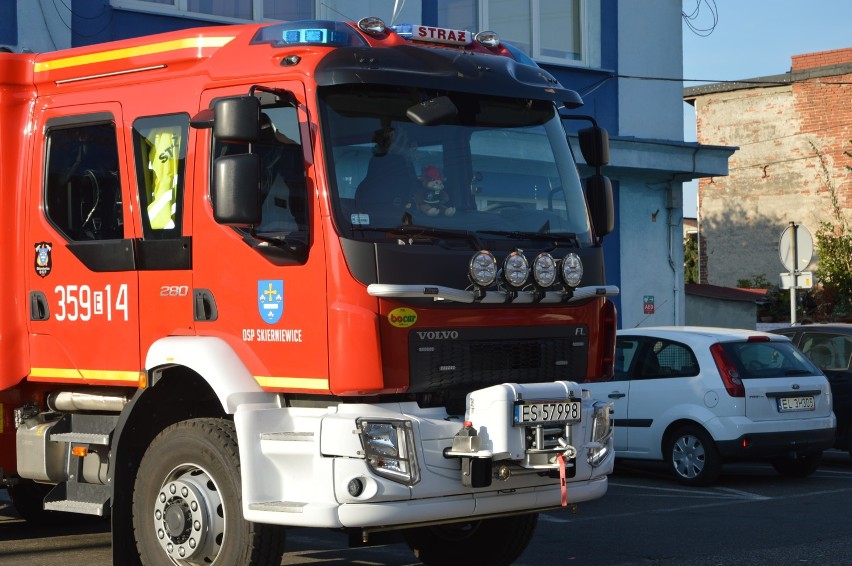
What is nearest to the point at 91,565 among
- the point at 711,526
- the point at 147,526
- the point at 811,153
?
the point at 147,526

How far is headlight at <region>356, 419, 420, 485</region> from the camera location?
22.1ft

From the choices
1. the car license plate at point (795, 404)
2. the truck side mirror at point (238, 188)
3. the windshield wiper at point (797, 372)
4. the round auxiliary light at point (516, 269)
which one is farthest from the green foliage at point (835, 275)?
the truck side mirror at point (238, 188)

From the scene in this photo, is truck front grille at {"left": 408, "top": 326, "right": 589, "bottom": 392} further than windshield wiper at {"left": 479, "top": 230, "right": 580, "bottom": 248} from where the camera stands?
No

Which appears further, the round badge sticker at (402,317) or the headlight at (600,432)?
the headlight at (600,432)

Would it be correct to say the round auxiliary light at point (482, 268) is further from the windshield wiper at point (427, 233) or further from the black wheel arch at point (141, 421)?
the black wheel arch at point (141, 421)

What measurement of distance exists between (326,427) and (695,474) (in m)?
7.55

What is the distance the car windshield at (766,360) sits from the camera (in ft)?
44.3

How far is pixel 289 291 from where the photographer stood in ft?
23.3

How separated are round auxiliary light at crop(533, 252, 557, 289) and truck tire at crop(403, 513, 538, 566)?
5.40ft

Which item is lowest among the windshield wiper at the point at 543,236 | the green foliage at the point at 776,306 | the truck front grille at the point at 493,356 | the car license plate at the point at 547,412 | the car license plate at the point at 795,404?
the car license plate at the point at 795,404

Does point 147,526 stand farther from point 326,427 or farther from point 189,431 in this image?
point 326,427

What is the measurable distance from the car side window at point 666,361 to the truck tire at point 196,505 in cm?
742

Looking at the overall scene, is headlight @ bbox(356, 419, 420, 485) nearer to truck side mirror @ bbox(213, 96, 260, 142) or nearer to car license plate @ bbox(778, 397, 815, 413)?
truck side mirror @ bbox(213, 96, 260, 142)

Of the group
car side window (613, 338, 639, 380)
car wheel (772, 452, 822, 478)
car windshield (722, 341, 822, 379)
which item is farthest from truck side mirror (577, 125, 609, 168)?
car wheel (772, 452, 822, 478)
